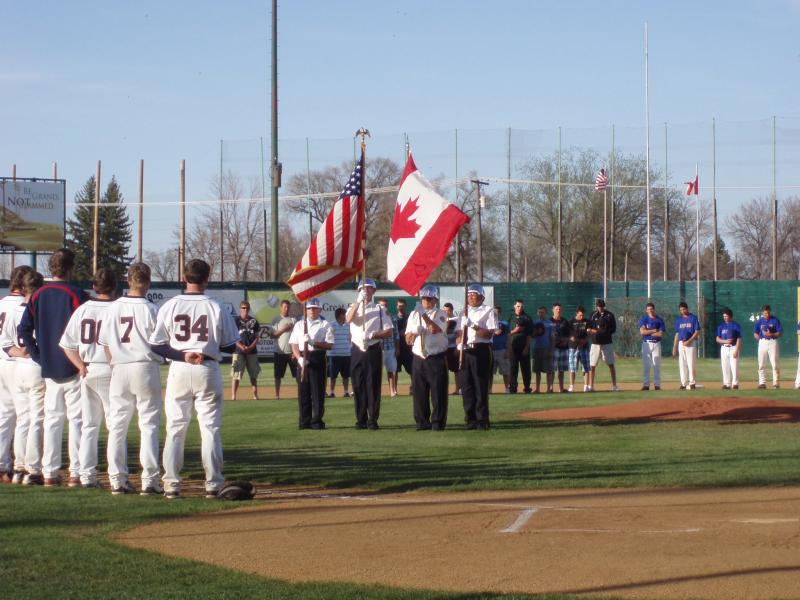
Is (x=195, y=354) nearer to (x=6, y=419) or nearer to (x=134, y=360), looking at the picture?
(x=134, y=360)

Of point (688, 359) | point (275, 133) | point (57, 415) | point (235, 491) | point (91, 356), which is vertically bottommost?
point (235, 491)

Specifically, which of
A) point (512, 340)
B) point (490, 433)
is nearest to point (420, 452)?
point (490, 433)

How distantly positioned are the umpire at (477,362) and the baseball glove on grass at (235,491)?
6472mm

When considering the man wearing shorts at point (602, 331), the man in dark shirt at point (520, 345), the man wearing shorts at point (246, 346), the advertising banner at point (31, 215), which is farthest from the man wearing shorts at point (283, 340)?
the advertising banner at point (31, 215)

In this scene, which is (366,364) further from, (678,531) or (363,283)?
(678,531)

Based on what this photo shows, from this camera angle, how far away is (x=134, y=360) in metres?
9.68

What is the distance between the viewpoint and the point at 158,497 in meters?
9.84

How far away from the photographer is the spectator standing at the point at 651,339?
22734 millimetres

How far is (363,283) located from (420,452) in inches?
146

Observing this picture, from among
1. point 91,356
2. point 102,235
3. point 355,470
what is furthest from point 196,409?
point 102,235

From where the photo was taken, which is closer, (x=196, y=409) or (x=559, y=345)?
(x=196, y=409)

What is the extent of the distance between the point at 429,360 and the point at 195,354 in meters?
6.91

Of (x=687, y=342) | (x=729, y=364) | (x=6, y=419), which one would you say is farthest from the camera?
(x=729, y=364)

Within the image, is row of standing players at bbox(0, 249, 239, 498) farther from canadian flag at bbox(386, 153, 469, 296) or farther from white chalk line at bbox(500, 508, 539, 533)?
canadian flag at bbox(386, 153, 469, 296)
